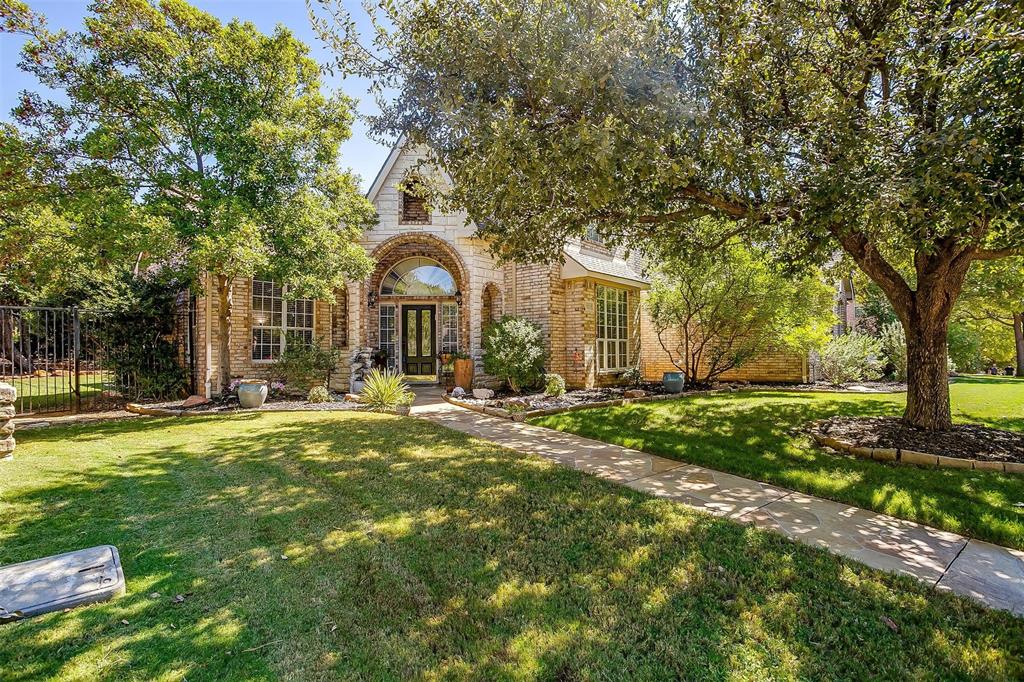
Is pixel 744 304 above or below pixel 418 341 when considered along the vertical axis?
above

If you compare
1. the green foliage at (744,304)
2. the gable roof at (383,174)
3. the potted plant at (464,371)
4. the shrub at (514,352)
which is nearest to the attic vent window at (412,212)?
the gable roof at (383,174)

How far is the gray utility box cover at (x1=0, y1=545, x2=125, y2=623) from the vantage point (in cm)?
241

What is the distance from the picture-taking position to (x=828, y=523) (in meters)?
3.67

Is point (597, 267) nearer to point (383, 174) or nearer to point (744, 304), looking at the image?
point (744, 304)

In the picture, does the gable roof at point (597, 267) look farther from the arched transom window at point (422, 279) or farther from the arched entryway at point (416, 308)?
the arched transom window at point (422, 279)

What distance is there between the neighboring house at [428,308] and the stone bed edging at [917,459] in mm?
7161

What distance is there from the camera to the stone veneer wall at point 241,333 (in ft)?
35.0

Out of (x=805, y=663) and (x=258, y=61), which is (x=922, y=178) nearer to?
(x=805, y=663)

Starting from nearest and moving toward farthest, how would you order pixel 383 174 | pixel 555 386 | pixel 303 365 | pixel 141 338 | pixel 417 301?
pixel 141 338
pixel 555 386
pixel 303 365
pixel 383 174
pixel 417 301

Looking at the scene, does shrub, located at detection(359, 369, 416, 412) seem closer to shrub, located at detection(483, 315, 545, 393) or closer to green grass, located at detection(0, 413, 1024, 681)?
shrub, located at detection(483, 315, 545, 393)

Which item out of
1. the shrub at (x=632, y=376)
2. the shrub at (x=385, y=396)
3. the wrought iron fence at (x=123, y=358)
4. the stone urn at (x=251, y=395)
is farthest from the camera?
the shrub at (x=632, y=376)

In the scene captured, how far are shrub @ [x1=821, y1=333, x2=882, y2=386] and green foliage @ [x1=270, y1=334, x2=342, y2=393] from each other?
559 inches

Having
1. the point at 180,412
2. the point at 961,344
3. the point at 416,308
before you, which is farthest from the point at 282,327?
the point at 961,344

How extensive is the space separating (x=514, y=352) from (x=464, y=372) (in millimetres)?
1730
